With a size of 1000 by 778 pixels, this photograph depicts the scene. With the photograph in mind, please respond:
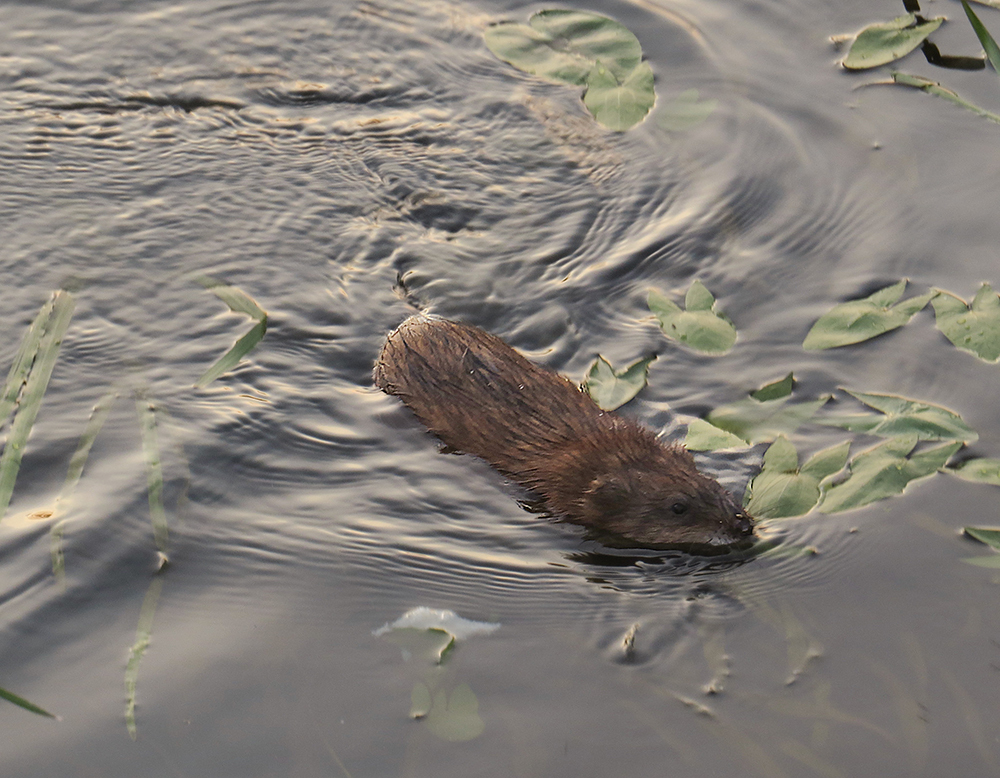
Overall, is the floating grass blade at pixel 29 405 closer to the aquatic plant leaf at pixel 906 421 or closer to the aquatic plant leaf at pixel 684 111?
the aquatic plant leaf at pixel 906 421

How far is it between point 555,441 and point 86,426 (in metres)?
1.72

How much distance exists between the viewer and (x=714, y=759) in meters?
3.44

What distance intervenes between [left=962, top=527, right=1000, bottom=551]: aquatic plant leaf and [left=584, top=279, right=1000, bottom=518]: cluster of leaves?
23cm

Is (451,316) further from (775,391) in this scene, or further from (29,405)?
(29,405)

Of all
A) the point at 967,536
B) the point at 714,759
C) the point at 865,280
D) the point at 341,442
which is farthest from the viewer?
the point at 865,280

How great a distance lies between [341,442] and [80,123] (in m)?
2.59

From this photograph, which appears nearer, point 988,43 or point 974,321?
point 974,321

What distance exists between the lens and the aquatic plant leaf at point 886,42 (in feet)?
20.9

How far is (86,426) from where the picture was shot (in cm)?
470

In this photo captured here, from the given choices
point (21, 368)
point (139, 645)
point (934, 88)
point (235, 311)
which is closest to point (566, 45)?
point (934, 88)

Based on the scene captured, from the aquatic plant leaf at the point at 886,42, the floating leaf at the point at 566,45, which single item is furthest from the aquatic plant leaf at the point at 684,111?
the aquatic plant leaf at the point at 886,42

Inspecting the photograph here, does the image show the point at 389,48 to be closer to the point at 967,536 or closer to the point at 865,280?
the point at 865,280

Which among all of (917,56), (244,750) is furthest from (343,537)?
(917,56)

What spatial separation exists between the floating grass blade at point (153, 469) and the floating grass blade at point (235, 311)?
9.9 inches
